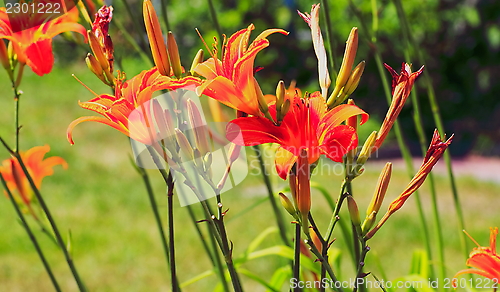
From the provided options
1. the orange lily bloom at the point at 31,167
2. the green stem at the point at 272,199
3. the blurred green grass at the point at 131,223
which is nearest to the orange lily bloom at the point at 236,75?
the green stem at the point at 272,199

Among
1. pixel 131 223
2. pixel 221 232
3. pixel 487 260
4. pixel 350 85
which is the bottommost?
pixel 131 223

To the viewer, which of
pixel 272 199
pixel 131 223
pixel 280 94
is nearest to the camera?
pixel 280 94

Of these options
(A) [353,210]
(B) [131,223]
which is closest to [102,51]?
(A) [353,210]

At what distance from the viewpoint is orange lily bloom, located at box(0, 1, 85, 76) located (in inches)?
23.5

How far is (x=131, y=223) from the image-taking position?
8.58 ft

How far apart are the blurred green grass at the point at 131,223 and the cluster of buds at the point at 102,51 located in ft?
2.50

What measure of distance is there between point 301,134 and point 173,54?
0.47ft

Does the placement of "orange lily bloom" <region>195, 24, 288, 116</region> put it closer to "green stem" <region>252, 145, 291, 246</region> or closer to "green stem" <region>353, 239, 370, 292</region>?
"green stem" <region>353, 239, 370, 292</region>

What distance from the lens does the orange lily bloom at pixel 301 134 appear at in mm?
442

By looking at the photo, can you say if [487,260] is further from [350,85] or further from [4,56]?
[4,56]

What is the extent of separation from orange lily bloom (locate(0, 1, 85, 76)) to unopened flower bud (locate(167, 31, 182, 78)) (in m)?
0.16

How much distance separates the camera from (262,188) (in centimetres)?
303

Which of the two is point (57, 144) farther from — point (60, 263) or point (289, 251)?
point (289, 251)

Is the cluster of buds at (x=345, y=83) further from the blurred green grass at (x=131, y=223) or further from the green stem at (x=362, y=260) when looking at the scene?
the blurred green grass at (x=131, y=223)
